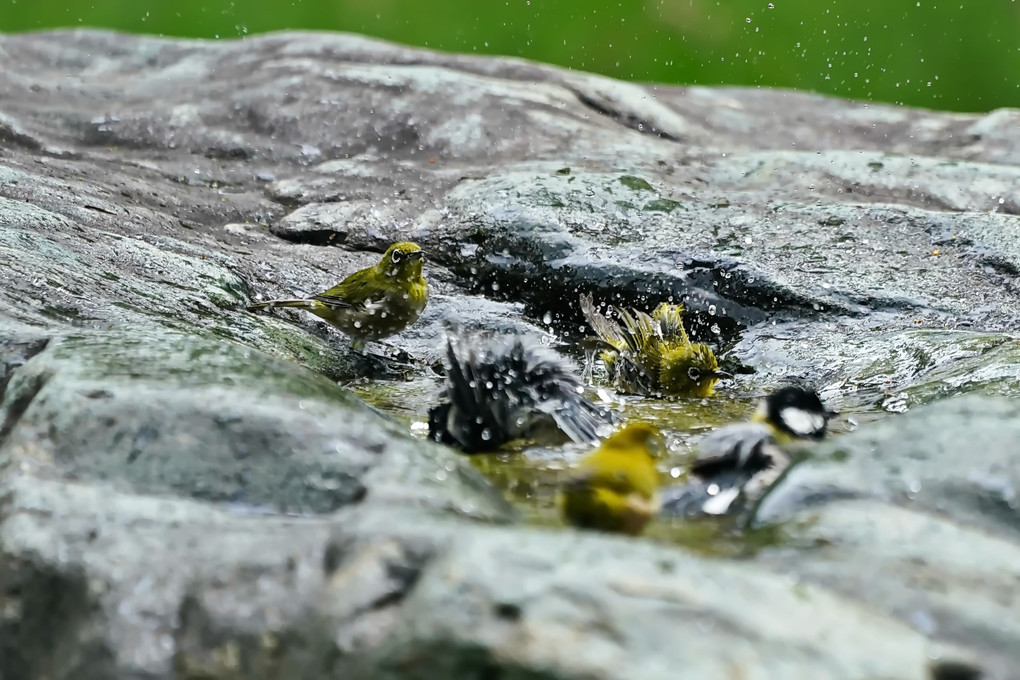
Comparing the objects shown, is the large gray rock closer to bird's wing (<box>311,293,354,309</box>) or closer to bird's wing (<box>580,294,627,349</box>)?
bird's wing (<box>311,293,354,309</box>)

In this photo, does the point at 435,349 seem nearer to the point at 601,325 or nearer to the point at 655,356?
the point at 601,325

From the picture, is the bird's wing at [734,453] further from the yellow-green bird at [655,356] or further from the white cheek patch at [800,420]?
the yellow-green bird at [655,356]

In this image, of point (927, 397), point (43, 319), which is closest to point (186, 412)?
point (43, 319)

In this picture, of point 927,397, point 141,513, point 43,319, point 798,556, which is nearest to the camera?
point 798,556

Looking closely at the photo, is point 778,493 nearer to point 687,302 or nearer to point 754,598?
point 754,598

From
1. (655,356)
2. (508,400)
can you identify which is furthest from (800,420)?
(655,356)
